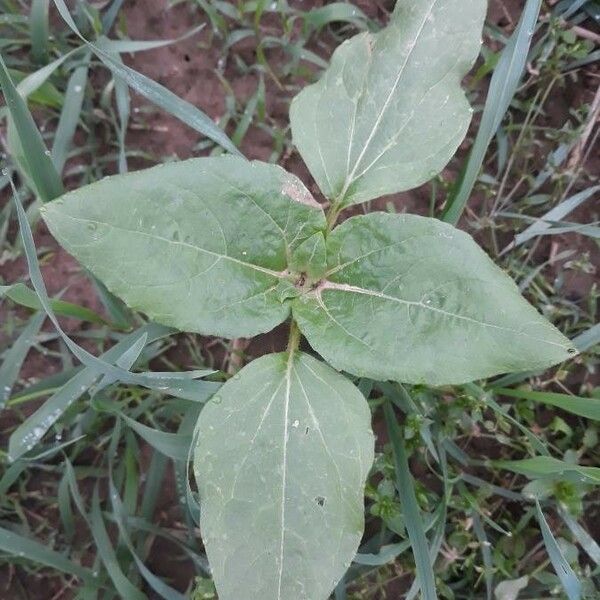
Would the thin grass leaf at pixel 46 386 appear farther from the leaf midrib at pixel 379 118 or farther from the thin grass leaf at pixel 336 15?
the thin grass leaf at pixel 336 15

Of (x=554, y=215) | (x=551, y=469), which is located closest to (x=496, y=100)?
(x=554, y=215)

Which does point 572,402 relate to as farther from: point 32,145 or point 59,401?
point 32,145

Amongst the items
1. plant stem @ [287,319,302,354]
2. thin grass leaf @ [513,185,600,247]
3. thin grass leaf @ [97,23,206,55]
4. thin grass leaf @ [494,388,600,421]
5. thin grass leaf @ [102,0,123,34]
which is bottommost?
thin grass leaf @ [494,388,600,421]

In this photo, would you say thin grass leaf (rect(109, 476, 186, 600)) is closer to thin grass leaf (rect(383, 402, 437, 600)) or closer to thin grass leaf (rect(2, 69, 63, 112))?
thin grass leaf (rect(383, 402, 437, 600))

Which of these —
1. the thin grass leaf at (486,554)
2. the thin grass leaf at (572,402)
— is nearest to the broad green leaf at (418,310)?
the thin grass leaf at (572,402)

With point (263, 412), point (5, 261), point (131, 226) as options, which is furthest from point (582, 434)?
point (5, 261)

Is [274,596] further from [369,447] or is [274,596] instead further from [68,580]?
[68,580]

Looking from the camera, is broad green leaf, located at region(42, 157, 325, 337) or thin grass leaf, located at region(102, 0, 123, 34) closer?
broad green leaf, located at region(42, 157, 325, 337)

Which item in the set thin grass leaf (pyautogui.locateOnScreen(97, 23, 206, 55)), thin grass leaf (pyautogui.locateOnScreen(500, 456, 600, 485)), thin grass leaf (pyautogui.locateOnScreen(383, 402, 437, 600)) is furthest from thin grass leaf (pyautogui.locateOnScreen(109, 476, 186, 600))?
thin grass leaf (pyautogui.locateOnScreen(97, 23, 206, 55))
